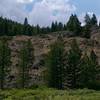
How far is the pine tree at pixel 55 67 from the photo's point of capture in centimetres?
9306

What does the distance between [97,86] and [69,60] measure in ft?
35.1

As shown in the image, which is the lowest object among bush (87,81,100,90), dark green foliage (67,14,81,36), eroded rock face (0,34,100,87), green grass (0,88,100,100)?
bush (87,81,100,90)

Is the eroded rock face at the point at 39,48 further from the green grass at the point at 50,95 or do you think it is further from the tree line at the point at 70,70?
the green grass at the point at 50,95

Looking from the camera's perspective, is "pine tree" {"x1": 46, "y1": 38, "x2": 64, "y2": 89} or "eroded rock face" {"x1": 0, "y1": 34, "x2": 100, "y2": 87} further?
"eroded rock face" {"x1": 0, "y1": 34, "x2": 100, "y2": 87}

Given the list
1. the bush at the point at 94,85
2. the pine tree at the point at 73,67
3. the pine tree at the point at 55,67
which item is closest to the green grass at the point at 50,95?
the bush at the point at 94,85

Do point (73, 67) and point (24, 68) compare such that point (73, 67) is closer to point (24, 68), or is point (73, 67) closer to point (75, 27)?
point (24, 68)

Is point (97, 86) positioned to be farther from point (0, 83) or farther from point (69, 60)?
point (0, 83)

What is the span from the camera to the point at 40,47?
162500 mm

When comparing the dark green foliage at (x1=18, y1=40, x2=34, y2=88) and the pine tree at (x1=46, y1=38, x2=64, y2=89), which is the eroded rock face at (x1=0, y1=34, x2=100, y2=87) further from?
the pine tree at (x1=46, y1=38, x2=64, y2=89)

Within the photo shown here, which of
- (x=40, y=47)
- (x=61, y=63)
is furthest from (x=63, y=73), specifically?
(x=40, y=47)

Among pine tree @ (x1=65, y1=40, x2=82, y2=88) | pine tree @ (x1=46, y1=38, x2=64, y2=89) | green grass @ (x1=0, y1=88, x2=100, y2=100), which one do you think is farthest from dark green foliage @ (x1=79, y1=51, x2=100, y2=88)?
green grass @ (x1=0, y1=88, x2=100, y2=100)

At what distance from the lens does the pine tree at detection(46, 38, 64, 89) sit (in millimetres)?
93062

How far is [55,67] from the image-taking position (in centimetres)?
9394

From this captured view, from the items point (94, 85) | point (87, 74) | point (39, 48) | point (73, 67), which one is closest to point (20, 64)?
point (73, 67)
